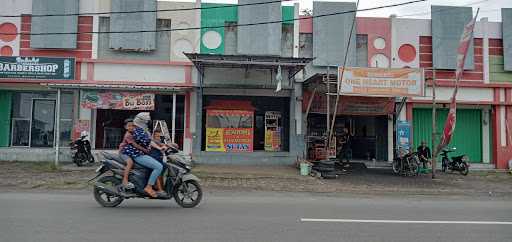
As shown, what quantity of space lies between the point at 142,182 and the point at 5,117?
12.6 meters

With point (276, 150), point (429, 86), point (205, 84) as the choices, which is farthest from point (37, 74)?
point (429, 86)

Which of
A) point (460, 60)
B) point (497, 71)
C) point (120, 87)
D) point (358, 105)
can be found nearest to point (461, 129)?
point (497, 71)

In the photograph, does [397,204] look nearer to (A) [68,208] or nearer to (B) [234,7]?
(A) [68,208]

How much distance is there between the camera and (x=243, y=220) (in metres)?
7.18

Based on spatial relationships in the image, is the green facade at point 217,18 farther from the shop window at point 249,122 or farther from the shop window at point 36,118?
the shop window at point 36,118

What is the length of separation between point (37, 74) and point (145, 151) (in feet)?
36.2

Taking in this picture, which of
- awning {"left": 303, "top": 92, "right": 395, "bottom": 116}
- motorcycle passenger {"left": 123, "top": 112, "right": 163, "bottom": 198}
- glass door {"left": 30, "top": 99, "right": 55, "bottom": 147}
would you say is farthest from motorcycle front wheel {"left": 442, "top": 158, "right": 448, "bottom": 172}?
glass door {"left": 30, "top": 99, "right": 55, "bottom": 147}

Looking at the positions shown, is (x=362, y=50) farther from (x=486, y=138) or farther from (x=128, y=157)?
(x=128, y=157)

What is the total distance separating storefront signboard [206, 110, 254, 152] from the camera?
57.1 feet

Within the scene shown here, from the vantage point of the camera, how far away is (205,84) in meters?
17.0

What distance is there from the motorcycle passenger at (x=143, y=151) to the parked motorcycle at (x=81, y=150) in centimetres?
877

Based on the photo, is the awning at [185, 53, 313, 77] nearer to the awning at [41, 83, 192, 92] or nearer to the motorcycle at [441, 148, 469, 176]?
the awning at [41, 83, 192, 92]

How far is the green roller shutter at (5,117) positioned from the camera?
17.3 m

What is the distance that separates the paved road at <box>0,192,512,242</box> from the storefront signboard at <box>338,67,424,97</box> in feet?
17.1
